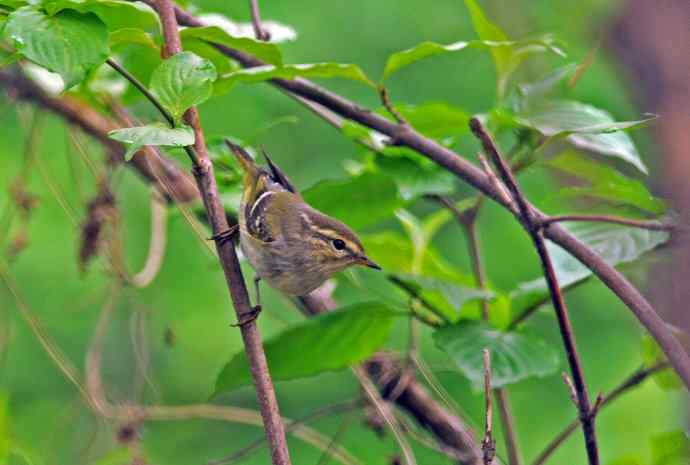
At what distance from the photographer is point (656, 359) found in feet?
5.95

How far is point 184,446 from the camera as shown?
431 centimetres

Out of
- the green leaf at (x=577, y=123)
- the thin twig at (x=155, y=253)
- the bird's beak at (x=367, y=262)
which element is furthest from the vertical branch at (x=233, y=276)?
the thin twig at (x=155, y=253)

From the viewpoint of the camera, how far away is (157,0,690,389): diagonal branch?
145cm

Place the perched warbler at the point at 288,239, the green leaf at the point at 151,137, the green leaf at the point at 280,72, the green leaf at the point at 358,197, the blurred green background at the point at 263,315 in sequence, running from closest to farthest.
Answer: the green leaf at the point at 151,137 < the green leaf at the point at 280,72 < the green leaf at the point at 358,197 < the perched warbler at the point at 288,239 < the blurred green background at the point at 263,315

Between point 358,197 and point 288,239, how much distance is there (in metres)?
0.32

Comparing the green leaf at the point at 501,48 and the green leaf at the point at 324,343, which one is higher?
the green leaf at the point at 501,48

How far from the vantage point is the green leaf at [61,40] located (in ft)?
4.77

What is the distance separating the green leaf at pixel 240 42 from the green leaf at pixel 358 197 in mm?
357

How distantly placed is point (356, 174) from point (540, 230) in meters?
0.59

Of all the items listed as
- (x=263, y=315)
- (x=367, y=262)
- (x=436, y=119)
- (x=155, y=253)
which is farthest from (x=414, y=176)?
(x=263, y=315)

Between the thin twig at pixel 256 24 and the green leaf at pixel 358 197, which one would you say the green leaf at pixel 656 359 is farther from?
the thin twig at pixel 256 24

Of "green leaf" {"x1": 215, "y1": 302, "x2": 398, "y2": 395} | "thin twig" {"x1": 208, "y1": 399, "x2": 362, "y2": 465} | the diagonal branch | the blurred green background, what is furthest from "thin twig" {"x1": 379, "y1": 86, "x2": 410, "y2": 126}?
the blurred green background

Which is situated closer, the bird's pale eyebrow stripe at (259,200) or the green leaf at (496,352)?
the green leaf at (496,352)

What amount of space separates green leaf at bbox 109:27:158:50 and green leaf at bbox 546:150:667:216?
30.9 inches
